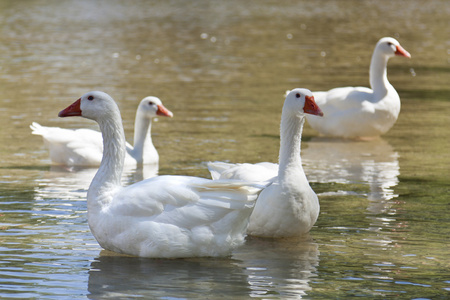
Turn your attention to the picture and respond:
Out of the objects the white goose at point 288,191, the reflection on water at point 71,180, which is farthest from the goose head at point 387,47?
the white goose at point 288,191

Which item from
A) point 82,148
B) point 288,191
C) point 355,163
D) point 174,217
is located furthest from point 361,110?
point 174,217

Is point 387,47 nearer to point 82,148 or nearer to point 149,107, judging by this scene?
point 149,107

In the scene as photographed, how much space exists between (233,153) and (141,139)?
1.43 metres

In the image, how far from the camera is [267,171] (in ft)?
30.3

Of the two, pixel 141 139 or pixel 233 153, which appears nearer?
pixel 141 139

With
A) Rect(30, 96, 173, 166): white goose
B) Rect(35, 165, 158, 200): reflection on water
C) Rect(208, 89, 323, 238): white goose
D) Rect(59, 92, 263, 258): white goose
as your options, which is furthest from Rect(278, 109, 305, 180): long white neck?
Rect(30, 96, 173, 166): white goose

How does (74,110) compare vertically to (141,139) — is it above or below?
above

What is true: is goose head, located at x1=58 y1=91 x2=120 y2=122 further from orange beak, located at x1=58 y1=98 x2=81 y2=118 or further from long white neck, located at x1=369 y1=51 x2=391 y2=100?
long white neck, located at x1=369 y1=51 x2=391 y2=100

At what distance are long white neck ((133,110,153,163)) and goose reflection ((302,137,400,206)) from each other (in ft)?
7.85

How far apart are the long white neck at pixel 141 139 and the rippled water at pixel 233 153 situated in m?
0.37

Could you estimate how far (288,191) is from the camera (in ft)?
27.8

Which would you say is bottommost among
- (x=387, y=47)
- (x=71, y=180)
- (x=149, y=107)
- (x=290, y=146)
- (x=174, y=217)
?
(x=71, y=180)

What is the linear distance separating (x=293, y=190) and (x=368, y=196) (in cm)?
240

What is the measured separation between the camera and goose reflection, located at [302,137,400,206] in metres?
11.5
